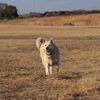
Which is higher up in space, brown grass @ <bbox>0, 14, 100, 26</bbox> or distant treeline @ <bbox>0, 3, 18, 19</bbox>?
distant treeline @ <bbox>0, 3, 18, 19</bbox>

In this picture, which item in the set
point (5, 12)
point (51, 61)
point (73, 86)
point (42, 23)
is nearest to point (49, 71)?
point (51, 61)

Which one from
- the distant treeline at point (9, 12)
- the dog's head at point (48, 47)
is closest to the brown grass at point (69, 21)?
the distant treeline at point (9, 12)

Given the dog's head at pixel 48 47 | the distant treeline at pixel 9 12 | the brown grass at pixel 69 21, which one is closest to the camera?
the dog's head at pixel 48 47

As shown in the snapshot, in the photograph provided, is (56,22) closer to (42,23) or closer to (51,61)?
(42,23)

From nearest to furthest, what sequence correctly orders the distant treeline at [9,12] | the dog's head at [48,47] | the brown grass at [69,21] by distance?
Result: the dog's head at [48,47] → the brown grass at [69,21] → the distant treeline at [9,12]

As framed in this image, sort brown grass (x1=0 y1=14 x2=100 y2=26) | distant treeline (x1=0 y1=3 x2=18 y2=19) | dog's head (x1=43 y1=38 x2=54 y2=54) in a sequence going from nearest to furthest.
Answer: dog's head (x1=43 y1=38 x2=54 y2=54) → brown grass (x1=0 y1=14 x2=100 y2=26) → distant treeline (x1=0 y1=3 x2=18 y2=19)

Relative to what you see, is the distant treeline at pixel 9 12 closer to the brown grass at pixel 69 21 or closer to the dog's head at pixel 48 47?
the brown grass at pixel 69 21

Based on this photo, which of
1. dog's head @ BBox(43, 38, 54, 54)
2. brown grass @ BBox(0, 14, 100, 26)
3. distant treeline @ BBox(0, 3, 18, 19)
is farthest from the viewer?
distant treeline @ BBox(0, 3, 18, 19)

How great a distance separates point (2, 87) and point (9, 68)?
3196 mm

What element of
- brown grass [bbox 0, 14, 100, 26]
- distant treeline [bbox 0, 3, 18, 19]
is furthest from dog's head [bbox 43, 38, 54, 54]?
distant treeline [bbox 0, 3, 18, 19]

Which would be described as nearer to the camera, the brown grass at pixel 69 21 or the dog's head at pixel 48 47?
the dog's head at pixel 48 47

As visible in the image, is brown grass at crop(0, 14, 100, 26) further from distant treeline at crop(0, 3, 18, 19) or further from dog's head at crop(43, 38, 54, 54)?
dog's head at crop(43, 38, 54, 54)

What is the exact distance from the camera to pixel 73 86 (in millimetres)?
5973

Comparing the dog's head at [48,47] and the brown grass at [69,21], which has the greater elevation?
the dog's head at [48,47]
